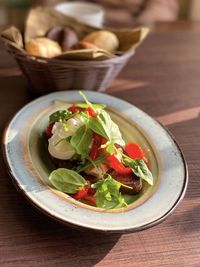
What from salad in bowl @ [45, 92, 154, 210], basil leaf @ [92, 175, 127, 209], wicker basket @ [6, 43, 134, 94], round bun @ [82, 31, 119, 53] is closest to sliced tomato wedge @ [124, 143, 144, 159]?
salad in bowl @ [45, 92, 154, 210]

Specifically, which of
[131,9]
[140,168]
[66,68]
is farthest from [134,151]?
[131,9]

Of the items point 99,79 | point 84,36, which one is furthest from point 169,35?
point 99,79

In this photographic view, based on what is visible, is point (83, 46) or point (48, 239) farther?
point (83, 46)

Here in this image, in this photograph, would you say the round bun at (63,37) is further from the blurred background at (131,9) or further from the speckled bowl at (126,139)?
the blurred background at (131,9)

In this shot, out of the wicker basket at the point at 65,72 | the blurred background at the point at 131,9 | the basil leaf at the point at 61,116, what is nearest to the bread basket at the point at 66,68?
the wicker basket at the point at 65,72

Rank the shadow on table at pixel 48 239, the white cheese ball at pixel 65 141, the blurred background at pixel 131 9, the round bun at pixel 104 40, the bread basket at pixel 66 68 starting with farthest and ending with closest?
the blurred background at pixel 131 9
the round bun at pixel 104 40
the bread basket at pixel 66 68
the white cheese ball at pixel 65 141
the shadow on table at pixel 48 239

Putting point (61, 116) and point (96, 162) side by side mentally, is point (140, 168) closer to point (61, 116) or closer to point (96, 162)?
point (96, 162)

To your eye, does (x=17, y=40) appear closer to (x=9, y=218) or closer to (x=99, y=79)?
(x=99, y=79)
